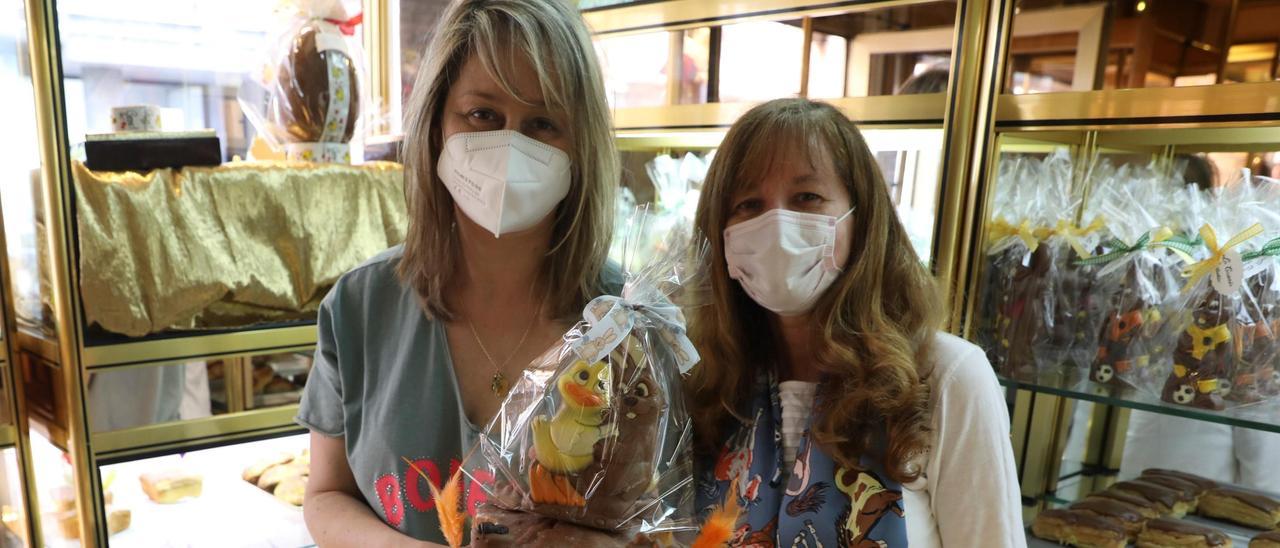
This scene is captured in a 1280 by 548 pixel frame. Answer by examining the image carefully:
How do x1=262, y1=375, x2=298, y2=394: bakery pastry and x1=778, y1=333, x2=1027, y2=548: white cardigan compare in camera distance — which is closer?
x1=778, y1=333, x2=1027, y2=548: white cardigan

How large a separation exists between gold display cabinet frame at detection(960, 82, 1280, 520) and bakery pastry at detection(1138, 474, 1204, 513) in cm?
12

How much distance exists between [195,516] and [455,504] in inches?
70.6

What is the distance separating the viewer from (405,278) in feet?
3.70

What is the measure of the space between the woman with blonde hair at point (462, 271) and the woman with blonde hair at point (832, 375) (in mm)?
214

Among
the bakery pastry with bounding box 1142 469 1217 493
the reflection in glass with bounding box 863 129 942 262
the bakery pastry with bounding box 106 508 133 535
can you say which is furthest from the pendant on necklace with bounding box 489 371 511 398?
the bakery pastry with bounding box 1142 469 1217 493

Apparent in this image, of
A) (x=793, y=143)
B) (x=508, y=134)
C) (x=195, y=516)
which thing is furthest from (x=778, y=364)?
(x=195, y=516)

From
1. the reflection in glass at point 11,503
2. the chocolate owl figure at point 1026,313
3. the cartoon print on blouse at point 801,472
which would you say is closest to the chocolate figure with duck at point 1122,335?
the chocolate owl figure at point 1026,313

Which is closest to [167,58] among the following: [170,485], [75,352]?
[75,352]

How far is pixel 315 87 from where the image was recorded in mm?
1930

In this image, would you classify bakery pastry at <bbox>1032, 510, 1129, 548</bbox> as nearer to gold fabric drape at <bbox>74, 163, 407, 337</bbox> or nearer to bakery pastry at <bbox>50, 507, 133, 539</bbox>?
gold fabric drape at <bbox>74, 163, 407, 337</bbox>

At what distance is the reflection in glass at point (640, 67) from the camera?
6.85ft

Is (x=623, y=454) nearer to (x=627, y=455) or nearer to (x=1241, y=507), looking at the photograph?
(x=627, y=455)

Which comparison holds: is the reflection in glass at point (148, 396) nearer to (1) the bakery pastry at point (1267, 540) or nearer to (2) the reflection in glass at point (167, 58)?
(2) the reflection in glass at point (167, 58)

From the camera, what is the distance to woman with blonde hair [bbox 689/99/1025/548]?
102 centimetres
